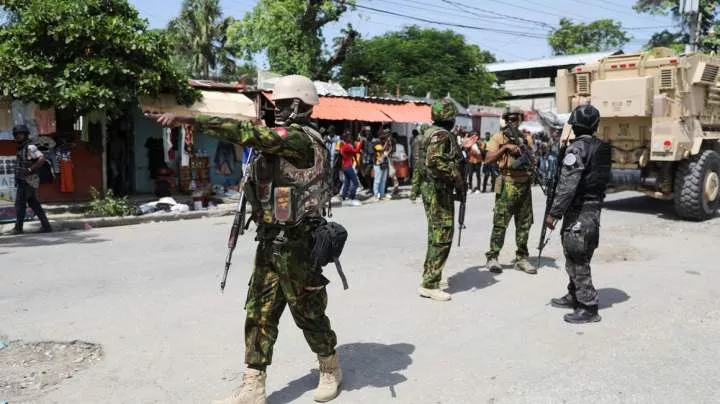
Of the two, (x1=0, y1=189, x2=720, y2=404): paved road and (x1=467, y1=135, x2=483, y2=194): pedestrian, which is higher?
(x1=467, y1=135, x2=483, y2=194): pedestrian

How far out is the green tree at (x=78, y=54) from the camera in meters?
10.2

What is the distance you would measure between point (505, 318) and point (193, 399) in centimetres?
259

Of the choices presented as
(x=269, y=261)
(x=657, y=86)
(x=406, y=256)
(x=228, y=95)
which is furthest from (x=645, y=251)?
(x=228, y=95)

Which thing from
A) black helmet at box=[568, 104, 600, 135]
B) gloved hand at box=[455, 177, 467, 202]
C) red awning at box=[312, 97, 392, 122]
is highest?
red awning at box=[312, 97, 392, 122]

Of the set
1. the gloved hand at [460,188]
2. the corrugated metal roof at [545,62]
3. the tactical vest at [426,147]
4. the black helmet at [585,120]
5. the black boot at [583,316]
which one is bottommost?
the black boot at [583,316]

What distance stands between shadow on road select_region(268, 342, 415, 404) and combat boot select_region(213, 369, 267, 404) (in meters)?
0.16

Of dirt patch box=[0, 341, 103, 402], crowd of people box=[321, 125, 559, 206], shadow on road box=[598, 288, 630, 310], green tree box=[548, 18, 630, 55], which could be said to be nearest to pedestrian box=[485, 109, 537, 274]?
shadow on road box=[598, 288, 630, 310]

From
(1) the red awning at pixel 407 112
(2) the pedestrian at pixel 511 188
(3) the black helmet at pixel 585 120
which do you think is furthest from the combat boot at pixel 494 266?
(1) the red awning at pixel 407 112

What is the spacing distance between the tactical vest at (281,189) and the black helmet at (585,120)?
2462mm

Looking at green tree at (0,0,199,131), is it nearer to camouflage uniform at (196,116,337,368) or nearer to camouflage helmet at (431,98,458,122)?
camouflage helmet at (431,98,458,122)

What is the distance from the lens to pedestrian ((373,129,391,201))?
14.6m

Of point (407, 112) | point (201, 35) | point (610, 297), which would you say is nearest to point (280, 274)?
point (610, 297)

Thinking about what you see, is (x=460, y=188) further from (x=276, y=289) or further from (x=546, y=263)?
(x=276, y=289)

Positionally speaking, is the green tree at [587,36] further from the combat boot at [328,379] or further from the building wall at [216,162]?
the combat boot at [328,379]
